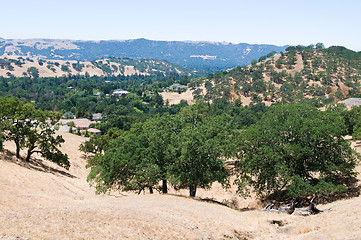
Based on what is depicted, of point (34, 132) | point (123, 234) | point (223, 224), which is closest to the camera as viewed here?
point (123, 234)

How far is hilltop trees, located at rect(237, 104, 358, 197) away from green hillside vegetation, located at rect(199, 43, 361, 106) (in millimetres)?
107977

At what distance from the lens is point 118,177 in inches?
1137

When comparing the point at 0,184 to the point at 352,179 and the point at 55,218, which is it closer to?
the point at 55,218

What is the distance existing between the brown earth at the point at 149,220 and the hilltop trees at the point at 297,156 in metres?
2.95

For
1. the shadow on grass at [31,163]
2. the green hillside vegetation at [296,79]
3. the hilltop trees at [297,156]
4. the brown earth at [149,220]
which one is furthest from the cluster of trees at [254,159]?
the green hillside vegetation at [296,79]

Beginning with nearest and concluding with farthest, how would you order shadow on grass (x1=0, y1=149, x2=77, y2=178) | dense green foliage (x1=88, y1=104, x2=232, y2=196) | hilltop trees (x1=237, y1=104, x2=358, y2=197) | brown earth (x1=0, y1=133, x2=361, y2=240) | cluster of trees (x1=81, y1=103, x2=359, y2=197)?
brown earth (x1=0, y1=133, x2=361, y2=240) < hilltop trees (x1=237, y1=104, x2=358, y2=197) < cluster of trees (x1=81, y1=103, x2=359, y2=197) < dense green foliage (x1=88, y1=104, x2=232, y2=196) < shadow on grass (x1=0, y1=149, x2=77, y2=178)

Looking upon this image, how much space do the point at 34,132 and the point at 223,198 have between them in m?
24.4

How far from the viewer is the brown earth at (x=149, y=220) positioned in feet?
53.4

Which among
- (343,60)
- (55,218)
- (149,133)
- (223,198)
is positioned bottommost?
(223,198)

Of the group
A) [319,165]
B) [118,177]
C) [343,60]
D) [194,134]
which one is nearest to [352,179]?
[319,165]

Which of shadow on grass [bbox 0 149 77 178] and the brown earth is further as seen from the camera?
shadow on grass [bbox 0 149 77 178]

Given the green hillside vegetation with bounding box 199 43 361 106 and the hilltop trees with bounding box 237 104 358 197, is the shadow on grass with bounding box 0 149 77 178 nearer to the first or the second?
the hilltop trees with bounding box 237 104 358 197

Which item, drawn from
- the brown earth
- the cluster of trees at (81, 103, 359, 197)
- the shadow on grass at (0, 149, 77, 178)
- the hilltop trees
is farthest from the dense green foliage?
the shadow on grass at (0, 149, 77, 178)

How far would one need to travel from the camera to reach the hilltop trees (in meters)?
25.8
